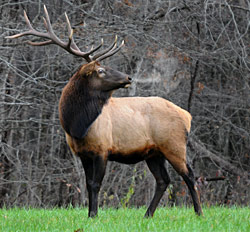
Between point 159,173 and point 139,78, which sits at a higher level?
point 139,78

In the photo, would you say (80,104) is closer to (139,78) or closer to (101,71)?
(101,71)

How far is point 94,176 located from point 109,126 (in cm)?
71

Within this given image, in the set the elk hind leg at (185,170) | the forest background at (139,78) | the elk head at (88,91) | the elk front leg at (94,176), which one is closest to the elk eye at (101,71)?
the elk head at (88,91)

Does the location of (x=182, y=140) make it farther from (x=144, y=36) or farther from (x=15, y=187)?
(x=15, y=187)

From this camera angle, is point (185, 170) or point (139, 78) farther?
point (139, 78)

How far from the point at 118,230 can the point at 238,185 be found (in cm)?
768

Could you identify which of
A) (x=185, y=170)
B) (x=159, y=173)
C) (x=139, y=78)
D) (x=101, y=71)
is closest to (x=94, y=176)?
(x=159, y=173)

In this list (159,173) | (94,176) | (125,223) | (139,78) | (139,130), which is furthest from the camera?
(139,78)

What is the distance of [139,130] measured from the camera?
23.9 ft

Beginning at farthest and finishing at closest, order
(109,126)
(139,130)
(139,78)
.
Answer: (139,78) < (139,130) < (109,126)

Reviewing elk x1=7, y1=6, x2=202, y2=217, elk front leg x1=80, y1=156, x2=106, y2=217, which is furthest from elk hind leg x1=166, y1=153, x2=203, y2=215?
elk front leg x1=80, y1=156, x2=106, y2=217

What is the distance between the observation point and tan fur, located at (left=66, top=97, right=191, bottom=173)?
7039 millimetres

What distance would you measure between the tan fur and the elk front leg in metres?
0.14

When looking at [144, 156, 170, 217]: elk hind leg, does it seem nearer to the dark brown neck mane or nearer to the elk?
the elk
